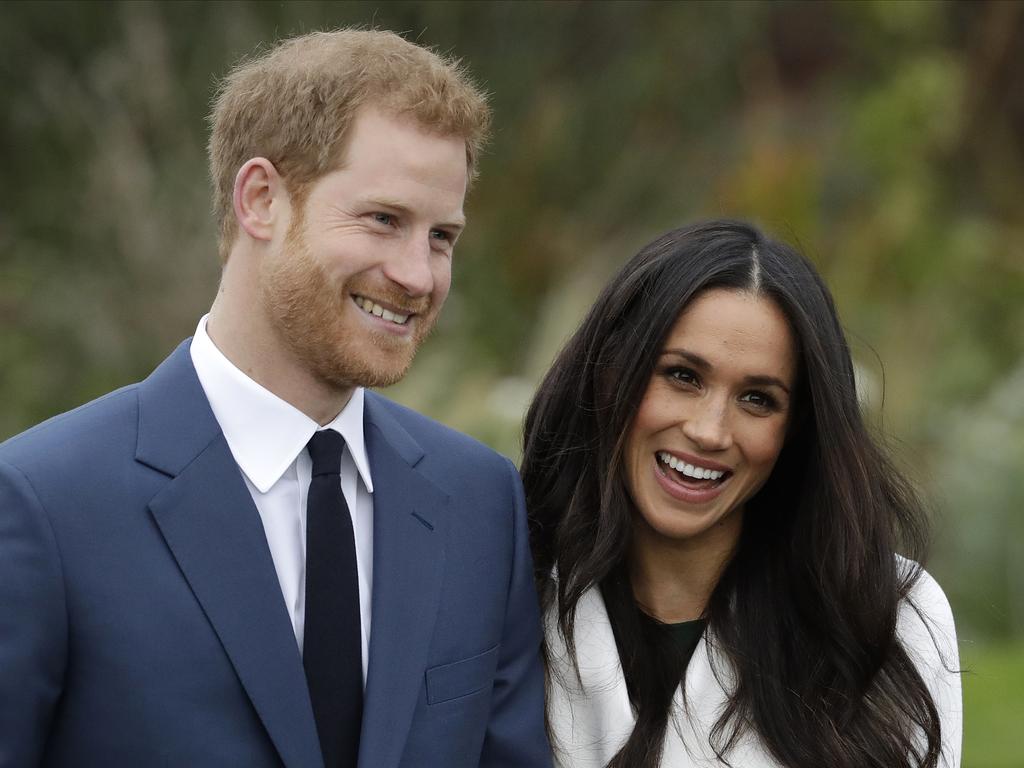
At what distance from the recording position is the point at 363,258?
8.59ft

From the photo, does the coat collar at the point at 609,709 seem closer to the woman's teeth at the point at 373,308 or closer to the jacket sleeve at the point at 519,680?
the jacket sleeve at the point at 519,680

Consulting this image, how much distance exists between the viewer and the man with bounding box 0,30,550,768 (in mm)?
2377

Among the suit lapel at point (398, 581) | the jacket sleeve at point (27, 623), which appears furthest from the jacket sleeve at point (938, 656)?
the jacket sleeve at point (27, 623)

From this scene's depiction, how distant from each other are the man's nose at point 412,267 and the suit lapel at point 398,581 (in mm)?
380

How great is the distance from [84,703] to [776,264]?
1.75m

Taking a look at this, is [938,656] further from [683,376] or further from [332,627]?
[332,627]

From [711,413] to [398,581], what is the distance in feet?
2.69

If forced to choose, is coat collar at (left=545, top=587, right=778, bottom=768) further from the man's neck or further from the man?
the man's neck

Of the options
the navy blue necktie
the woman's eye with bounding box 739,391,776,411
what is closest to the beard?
the navy blue necktie

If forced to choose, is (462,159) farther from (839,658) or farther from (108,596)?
(839,658)

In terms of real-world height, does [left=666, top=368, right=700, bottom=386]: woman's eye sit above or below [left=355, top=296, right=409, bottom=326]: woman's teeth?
above

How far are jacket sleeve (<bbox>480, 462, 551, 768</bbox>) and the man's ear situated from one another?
80 centimetres

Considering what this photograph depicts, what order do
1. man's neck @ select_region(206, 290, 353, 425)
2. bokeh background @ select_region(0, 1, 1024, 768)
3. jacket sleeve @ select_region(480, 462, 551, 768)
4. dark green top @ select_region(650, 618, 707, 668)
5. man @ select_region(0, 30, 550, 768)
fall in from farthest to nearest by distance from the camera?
bokeh background @ select_region(0, 1, 1024, 768)
dark green top @ select_region(650, 618, 707, 668)
jacket sleeve @ select_region(480, 462, 551, 768)
man's neck @ select_region(206, 290, 353, 425)
man @ select_region(0, 30, 550, 768)

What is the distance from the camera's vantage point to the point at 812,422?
3330mm
